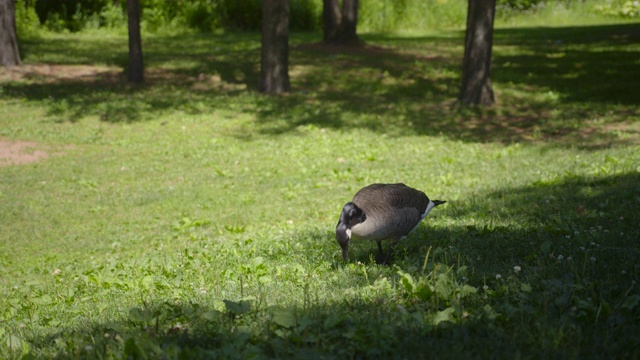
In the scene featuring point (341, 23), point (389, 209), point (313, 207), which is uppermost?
point (341, 23)

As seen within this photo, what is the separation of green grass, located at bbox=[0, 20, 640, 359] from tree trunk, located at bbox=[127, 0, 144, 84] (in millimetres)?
892

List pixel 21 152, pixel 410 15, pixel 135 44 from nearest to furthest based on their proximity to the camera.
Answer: pixel 21 152
pixel 135 44
pixel 410 15

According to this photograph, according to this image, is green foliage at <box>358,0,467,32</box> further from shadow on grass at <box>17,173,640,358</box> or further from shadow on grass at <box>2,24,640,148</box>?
shadow on grass at <box>17,173,640,358</box>

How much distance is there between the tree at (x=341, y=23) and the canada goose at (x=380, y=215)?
2321 centimetres

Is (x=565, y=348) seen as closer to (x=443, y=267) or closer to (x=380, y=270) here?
(x=443, y=267)

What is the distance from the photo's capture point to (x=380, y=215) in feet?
21.3

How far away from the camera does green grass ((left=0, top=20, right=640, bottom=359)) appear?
4.45 m

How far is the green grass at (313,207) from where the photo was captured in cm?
445

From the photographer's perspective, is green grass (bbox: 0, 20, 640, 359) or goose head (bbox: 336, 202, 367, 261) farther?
goose head (bbox: 336, 202, 367, 261)

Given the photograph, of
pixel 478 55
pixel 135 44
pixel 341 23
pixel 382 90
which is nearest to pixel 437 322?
pixel 478 55

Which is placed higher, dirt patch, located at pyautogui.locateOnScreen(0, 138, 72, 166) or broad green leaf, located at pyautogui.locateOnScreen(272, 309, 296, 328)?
broad green leaf, located at pyautogui.locateOnScreen(272, 309, 296, 328)

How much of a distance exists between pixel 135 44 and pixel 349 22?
1088cm

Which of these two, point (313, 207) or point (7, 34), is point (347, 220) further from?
point (7, 34)

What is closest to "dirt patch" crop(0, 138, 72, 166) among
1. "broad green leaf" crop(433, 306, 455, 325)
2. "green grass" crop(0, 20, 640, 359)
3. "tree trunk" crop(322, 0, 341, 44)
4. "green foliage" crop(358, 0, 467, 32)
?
"green grass" crop(0, 20, 640, 359)
